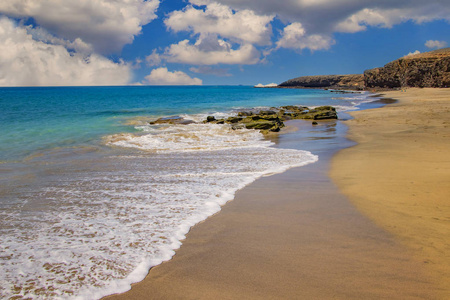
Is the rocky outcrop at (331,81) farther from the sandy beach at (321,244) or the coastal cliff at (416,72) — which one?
the sandy beach at (321,244)

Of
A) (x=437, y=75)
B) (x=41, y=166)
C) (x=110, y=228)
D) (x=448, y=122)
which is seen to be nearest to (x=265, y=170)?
(x=110, y=228)

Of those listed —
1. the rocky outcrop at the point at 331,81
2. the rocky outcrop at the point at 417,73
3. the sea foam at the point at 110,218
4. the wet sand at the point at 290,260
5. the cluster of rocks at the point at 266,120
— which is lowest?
the wet sand at the point at 290,260

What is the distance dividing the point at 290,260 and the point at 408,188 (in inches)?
169

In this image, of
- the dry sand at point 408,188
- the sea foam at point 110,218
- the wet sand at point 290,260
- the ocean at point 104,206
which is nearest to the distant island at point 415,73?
the dry sand at point 408,188

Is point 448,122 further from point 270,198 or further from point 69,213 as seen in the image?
point 69,213

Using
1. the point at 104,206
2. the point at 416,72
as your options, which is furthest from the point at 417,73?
the point at 104,206

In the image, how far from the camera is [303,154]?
429 inches

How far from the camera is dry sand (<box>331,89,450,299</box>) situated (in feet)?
13.4

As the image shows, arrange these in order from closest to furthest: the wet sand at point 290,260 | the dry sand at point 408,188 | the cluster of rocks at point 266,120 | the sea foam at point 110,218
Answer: the wet sand at point 290,260, the sea foam at point 110,218, the dry sand at point 408,188, the cluster of rocks at point 266,120

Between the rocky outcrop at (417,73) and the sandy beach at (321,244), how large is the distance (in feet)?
243

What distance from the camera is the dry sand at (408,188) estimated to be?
407cm

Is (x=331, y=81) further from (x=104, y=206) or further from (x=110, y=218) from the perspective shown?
(x=110, y=218)

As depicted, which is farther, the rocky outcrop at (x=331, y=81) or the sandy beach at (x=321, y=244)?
the rocky outcrop at (x=331, y=81)

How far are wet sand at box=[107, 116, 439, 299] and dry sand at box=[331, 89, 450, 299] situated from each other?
0.26m
